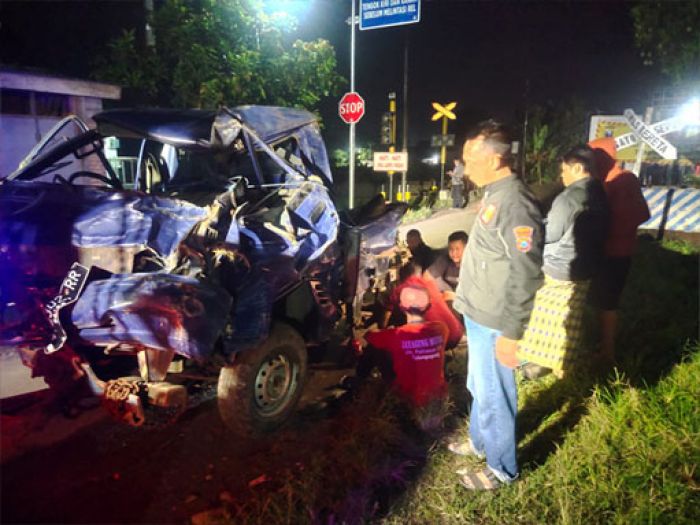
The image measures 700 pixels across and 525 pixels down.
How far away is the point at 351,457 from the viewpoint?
295cm

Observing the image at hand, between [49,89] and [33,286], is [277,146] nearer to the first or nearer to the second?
[33,286]

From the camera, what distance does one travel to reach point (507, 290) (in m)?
2.34

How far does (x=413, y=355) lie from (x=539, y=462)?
0.99m

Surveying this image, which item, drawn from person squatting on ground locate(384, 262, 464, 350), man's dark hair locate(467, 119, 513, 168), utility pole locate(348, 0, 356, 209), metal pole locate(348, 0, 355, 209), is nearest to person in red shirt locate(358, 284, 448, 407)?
person squatting on ground locate(384, 262, 464, 350)

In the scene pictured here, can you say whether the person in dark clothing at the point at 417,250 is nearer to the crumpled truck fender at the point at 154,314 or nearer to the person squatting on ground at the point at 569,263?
the person squatting on ground at the point at 569,263

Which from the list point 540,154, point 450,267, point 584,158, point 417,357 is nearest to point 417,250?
point 450,267

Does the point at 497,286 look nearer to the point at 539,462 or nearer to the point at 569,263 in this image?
the point at 539,462

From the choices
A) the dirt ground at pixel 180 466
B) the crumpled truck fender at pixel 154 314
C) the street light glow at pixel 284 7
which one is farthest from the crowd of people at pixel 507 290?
the street light glow at pixel 284 7

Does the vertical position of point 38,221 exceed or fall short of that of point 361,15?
it falls short

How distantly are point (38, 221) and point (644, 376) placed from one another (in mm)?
4508

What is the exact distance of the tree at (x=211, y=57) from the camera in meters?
8.77

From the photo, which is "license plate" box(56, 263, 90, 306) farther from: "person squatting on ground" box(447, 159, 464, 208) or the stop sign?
"person squatting on ground" box(447, 159, 464, 208)

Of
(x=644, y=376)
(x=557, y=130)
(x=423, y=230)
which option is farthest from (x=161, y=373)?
(x=557, y=130)

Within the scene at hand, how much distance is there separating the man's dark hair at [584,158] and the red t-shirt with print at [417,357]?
1728 mm
